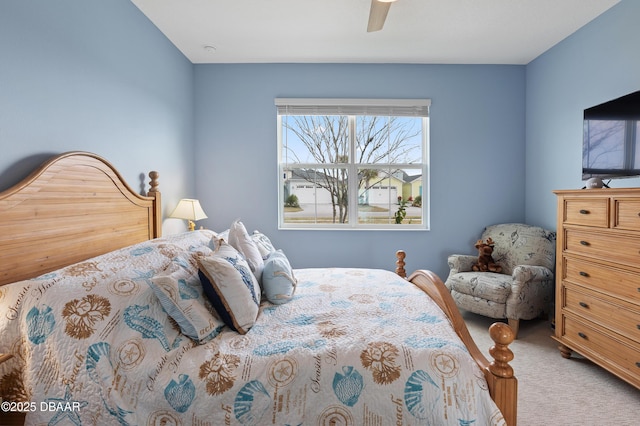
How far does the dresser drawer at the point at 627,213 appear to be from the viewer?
1.82 meters

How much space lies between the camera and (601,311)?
6.72 feet

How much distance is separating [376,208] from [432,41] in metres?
1.82

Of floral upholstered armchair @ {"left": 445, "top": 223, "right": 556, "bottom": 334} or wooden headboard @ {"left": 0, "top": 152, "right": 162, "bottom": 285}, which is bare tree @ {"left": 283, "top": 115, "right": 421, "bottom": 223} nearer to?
floral upholstered armchair @ {"left": 445, "top": 223, "right": 556, "bottom": 334}

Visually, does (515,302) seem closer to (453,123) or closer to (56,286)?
(453,123)

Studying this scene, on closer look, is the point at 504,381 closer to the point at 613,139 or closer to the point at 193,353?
the point at 193,353

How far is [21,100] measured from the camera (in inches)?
57.5

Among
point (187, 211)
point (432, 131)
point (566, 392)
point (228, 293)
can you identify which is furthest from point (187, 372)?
point (432, 131)

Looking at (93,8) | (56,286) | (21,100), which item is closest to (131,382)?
(56,286)

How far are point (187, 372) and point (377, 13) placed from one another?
216 cm

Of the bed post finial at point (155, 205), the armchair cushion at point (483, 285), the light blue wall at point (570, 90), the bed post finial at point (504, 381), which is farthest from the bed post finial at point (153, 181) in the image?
the light blue wall at point (570, 90)

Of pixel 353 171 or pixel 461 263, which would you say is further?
pixel 353 171

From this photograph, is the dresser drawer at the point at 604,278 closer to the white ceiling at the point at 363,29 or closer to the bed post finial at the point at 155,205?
the white ceiling at the point at 363,29

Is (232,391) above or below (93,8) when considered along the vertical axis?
below

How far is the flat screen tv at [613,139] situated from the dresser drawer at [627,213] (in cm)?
43
